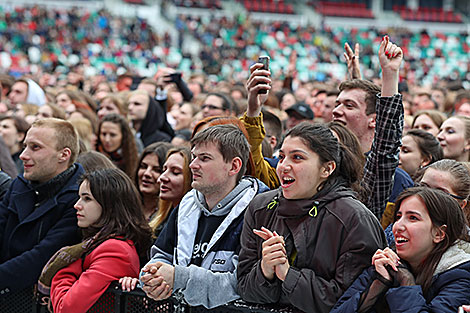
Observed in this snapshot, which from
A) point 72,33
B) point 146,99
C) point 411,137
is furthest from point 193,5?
point 411,137

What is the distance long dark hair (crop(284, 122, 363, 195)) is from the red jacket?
3.88ft

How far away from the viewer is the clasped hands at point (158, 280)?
2.99 metres

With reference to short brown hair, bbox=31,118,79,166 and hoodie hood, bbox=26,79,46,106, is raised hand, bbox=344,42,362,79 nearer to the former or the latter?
short brown hair, bbox=31,118,79,166

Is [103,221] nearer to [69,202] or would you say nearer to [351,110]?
[69,202]

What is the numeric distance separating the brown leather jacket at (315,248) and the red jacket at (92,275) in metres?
0.79

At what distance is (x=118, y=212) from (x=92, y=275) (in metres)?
0.49

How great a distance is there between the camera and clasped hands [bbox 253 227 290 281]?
2.74 m

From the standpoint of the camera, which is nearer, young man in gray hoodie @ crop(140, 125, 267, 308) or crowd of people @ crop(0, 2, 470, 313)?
crowd of people @ crop(0, 2, 470, 313)

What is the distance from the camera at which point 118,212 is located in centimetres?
375

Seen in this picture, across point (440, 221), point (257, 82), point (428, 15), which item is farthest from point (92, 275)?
point (428, 15)

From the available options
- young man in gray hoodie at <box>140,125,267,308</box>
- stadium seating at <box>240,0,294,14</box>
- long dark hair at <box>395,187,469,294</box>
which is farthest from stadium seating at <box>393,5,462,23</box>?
long dark hair at <box>395,187,469,294</box>


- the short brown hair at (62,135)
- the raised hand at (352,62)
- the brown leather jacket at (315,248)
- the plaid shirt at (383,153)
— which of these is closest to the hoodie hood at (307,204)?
the brown leather jacket at (315,248)

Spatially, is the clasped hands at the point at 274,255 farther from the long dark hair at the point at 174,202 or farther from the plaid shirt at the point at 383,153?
the long dark hair at the point at 174,202

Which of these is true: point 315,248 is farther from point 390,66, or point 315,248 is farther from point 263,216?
point 390,66
